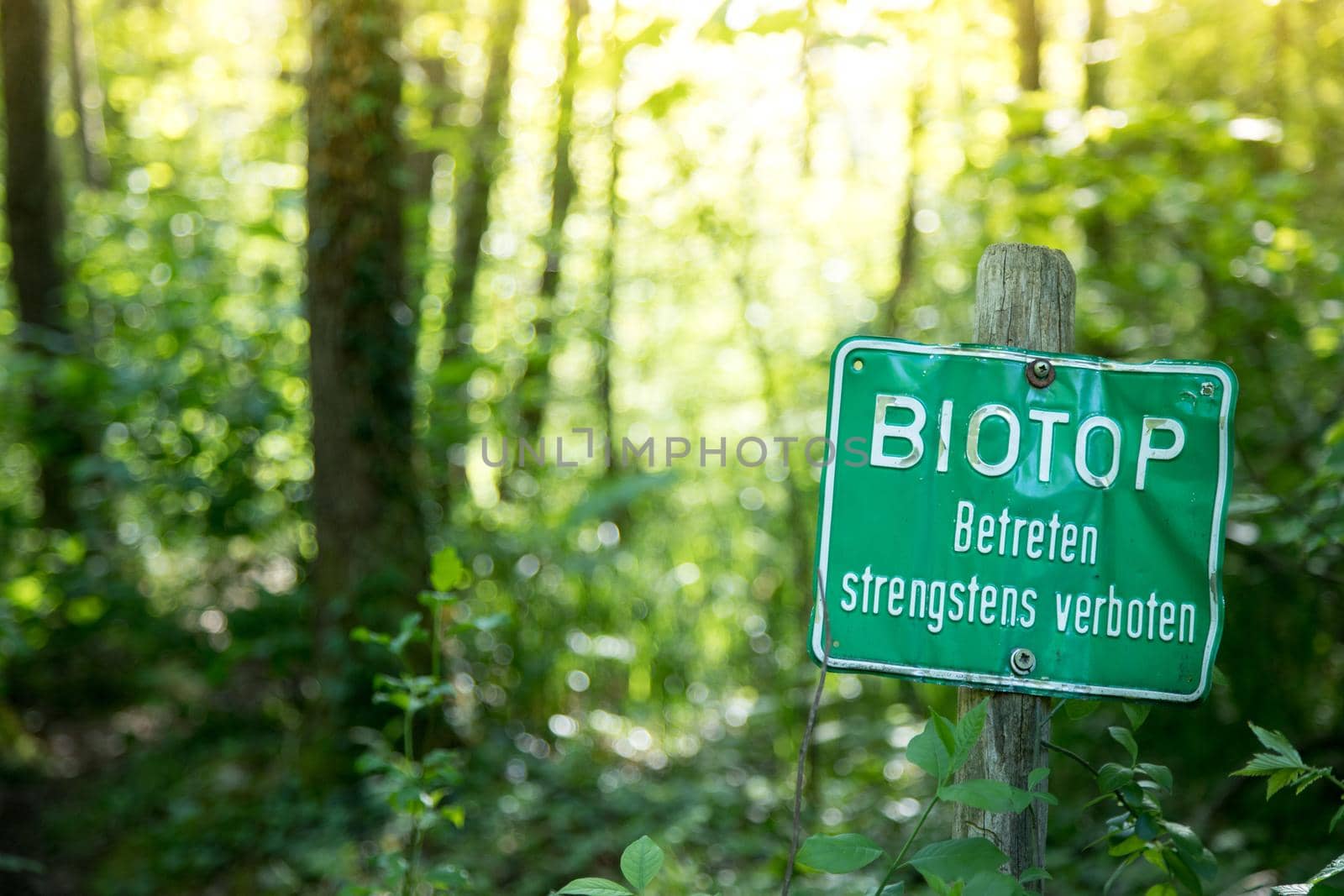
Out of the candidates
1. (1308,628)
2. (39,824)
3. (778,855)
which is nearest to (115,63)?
(39,824)

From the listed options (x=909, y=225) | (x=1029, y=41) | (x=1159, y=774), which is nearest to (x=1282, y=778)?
(x=1159, y=774)

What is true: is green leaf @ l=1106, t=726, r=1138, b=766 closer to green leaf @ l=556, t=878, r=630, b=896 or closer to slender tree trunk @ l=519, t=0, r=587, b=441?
green leaf @ l=556, t=878, r=630, b=896

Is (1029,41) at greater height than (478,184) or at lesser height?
greater

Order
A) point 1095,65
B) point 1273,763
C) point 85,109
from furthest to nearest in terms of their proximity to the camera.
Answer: point 85,109 < point 1095,65 < point 1273,763

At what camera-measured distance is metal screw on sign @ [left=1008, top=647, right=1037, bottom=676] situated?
1.67 m

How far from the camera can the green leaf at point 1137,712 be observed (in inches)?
67.4

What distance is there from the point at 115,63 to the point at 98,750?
376 inches

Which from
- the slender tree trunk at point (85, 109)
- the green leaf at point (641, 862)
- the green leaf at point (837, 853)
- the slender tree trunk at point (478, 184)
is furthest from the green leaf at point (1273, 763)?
the slender tree trunk at point (85, 109)

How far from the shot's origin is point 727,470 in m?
8.36

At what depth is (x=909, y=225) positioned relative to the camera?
6270 millimetres

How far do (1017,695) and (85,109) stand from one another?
502 inches

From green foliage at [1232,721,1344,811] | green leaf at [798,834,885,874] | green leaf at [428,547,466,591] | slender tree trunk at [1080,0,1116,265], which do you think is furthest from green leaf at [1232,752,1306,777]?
slender tree trunk at [1080,0,1116,265]

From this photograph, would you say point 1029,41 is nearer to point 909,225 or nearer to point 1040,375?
point 909,225

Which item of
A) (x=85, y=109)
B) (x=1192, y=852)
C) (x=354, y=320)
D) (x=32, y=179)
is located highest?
(x=85, y=109)
